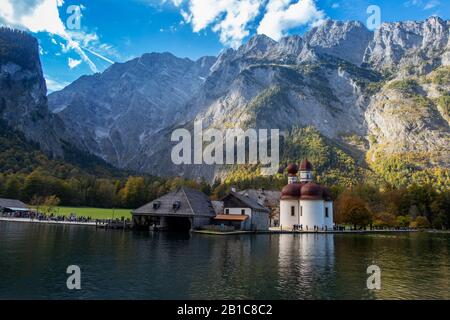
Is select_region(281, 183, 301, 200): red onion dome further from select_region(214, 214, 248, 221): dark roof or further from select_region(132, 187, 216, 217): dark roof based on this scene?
select_region(132, 187, 216, 217): dark roof

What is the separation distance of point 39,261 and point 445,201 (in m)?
129

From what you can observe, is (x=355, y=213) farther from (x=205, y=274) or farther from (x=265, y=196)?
(x=205, y=274)

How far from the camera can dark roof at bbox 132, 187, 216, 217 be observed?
67812 millimetres

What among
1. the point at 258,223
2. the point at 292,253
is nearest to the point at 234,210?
the point at 258,223

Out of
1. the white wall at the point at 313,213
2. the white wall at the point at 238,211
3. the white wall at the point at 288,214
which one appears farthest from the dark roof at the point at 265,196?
the white wall at the point at 238,211

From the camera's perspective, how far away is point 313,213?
293 ft

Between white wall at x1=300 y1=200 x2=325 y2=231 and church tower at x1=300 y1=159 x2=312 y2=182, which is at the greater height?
church tower at x1=300 y1=159 x2=312 y2=182

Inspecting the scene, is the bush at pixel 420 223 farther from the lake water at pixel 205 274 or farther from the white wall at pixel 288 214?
the lake water at pixel 205 274

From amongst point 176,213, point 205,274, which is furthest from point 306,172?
point 205,274

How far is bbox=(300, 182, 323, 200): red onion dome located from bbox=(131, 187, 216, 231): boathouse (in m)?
25.2

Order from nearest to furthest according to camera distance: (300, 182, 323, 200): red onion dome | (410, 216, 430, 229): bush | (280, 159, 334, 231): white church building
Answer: (280, 159, 334, 231): white church building < (300, 182, 323, 200): red onion dome < (410, 216, 430, 229): bush

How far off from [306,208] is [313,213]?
1832 mm

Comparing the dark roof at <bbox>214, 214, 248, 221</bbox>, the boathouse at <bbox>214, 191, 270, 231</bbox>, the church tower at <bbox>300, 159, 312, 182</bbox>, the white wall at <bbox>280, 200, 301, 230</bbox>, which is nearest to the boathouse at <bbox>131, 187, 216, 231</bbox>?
the dark roof at <bbox>214, 214, 248, 221</bbox>
